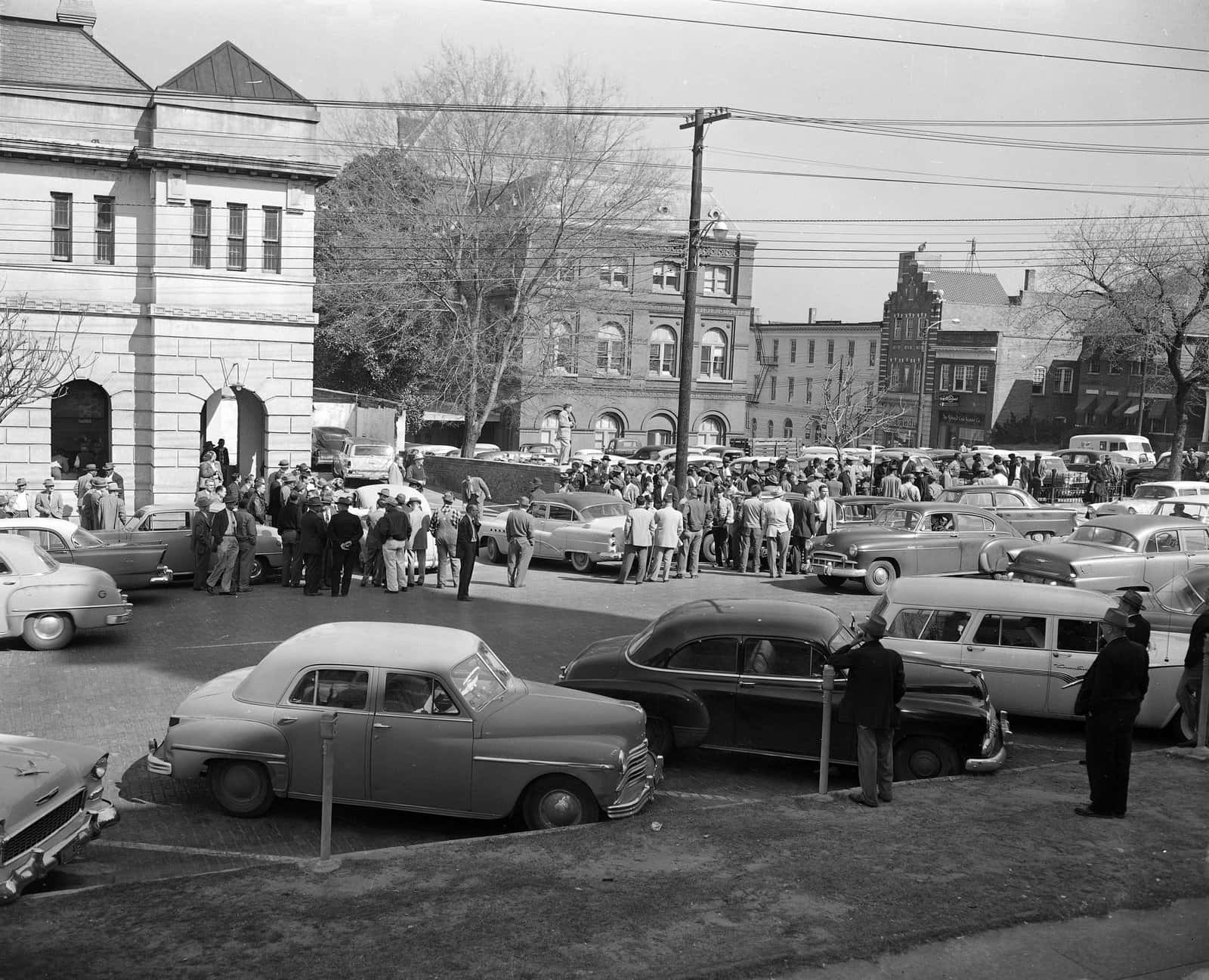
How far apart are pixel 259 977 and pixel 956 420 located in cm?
7255

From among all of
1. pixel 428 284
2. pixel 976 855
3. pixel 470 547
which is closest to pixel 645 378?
pixel 428 284

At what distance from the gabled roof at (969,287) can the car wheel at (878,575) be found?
60353mm

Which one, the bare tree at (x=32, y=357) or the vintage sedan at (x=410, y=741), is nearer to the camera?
the vintage sedan at (x=410, y=741)

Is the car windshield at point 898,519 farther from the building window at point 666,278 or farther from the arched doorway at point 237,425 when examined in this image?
the building window at point 666,278

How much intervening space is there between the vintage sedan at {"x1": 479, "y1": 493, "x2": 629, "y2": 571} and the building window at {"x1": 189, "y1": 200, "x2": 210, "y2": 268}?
1187cm

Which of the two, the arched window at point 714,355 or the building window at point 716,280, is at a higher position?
the building window at point 716,280

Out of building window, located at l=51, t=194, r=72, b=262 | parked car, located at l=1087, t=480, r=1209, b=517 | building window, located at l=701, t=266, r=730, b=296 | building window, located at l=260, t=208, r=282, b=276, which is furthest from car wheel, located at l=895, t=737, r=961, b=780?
building window, located at l=701, t=266, r=730, b=296

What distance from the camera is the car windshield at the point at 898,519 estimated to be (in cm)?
2228

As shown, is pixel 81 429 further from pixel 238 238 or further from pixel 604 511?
pixel 604 511

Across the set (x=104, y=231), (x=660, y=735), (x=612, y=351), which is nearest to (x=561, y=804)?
(x=660, y=735)

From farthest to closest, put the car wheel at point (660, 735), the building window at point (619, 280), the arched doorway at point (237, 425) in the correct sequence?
the building window at point (619, 280) → the arched doorway at point (237, 425) → the car wheel at point (660, 735)

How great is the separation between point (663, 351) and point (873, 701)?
5648 cm

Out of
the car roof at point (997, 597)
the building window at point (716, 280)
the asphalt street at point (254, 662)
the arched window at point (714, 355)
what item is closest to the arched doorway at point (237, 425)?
the asphalt street at point (254, 662)

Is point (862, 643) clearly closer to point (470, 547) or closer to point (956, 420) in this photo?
point (470, 547)
